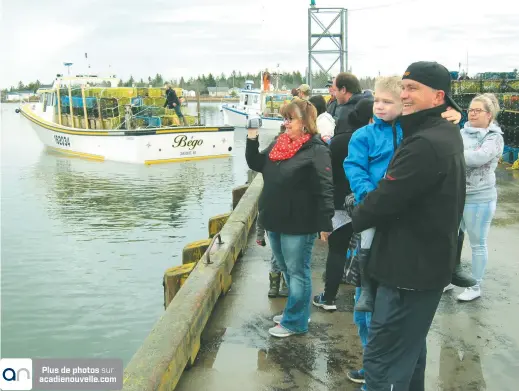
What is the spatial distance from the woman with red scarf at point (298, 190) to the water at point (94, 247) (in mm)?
2773

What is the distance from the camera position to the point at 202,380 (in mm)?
3459

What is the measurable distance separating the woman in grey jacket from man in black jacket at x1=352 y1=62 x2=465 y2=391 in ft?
6.76

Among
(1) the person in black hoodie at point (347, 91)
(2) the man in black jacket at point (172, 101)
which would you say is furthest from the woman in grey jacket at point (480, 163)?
(2) the man in black jacket at point (172, 101)

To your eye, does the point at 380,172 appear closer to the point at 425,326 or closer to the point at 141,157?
the point at 425,326

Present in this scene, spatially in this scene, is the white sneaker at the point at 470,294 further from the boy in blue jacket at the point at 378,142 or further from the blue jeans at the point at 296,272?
the boy in blue jacket at the point at 378,142

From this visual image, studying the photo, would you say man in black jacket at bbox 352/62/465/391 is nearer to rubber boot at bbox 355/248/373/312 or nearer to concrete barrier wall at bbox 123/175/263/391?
rubber boot at bbox 355/248/373/312

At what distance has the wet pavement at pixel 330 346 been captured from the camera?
3.43m

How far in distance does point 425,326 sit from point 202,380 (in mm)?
1564

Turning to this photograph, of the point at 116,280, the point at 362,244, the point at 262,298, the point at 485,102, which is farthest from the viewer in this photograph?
the point at 116,280

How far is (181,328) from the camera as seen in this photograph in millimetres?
3529

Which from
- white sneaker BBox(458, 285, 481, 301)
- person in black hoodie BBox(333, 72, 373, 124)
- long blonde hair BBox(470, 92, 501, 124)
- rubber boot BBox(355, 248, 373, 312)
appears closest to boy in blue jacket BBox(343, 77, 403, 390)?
rubber boot BBox(355, 248, 373, 312)

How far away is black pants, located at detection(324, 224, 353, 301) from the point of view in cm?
438

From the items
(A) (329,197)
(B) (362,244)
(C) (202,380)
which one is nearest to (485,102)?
(A) (329,197)

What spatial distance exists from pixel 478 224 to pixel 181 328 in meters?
2.56
